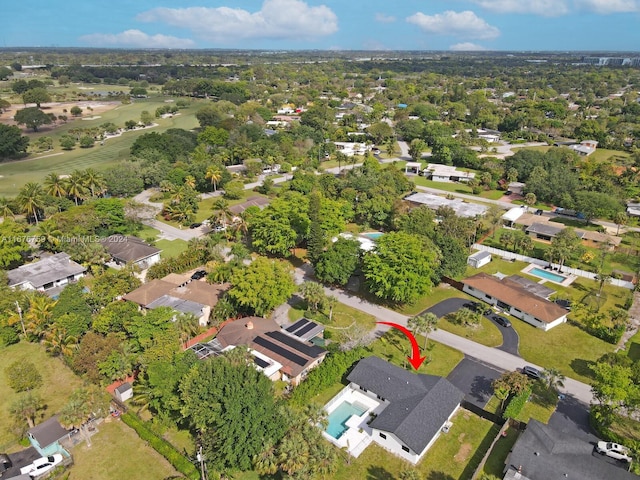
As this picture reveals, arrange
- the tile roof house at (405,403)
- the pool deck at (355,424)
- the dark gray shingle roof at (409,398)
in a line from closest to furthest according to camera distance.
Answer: the tile roof house at (405,403) < the dark gray shingle roof at (409,398) < the pool deck at (355,424)

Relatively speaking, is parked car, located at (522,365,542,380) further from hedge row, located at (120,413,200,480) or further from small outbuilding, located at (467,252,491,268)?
hedge row, located at (120,413,200,480)

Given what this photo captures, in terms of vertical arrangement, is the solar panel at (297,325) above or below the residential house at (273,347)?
below

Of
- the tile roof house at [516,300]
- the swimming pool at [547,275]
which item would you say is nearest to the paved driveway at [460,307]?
the tile roof house at [516,300]

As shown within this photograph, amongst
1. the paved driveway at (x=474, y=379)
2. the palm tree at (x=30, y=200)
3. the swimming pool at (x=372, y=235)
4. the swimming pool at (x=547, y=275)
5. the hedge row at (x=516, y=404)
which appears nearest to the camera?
the hedge row at (x=516, y=404)

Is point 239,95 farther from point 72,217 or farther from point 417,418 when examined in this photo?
point 417,418

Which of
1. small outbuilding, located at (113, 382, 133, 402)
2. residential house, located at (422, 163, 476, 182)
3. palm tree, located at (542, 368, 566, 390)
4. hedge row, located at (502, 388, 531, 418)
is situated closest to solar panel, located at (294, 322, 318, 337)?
small outbuilding, located at (113, 382, 133, 402)

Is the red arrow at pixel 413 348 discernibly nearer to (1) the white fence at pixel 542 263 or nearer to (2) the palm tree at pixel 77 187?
(1) the white fence at pixel 542 263

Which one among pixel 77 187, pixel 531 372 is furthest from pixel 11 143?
pixel 531 372
